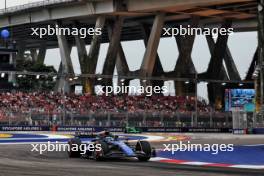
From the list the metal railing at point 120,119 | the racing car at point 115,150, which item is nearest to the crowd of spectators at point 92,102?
the metal railing at point 120,119

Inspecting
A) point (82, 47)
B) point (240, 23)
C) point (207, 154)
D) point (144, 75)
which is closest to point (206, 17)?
point (240, 23)

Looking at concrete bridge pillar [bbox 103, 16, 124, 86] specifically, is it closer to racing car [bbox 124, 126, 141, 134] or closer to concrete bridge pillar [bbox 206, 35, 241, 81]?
concrete bridge pillar [bbox 206, 35, 241, 81]

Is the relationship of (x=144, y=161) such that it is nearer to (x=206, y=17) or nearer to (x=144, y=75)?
(x=144, y=75)

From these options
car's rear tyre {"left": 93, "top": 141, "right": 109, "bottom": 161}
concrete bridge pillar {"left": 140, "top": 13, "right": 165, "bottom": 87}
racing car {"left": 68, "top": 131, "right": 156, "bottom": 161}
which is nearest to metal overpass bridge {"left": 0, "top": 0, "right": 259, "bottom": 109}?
concrete bridge pillar {"left": 140, "top": 13, "right": 165, "bottom": 87}

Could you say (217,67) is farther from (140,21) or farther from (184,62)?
(140,21)

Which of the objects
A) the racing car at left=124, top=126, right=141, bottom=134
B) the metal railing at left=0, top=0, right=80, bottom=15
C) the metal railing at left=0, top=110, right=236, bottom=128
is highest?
the metal railing at left=0, top=0, right=80, bottom=15

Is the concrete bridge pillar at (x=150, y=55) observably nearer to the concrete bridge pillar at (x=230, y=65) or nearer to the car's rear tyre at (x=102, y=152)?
the concrete bridge pillar at (x=230, y=65)

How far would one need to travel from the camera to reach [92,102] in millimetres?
63188

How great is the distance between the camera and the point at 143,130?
52.4 m

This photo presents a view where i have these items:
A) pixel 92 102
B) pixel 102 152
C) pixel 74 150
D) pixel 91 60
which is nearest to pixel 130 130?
pixel 92 102

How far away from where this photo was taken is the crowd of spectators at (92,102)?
57125mm

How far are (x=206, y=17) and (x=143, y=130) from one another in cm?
2661

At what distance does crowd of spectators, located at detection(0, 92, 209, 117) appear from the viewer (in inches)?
2249

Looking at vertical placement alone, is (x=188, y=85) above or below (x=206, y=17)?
below
